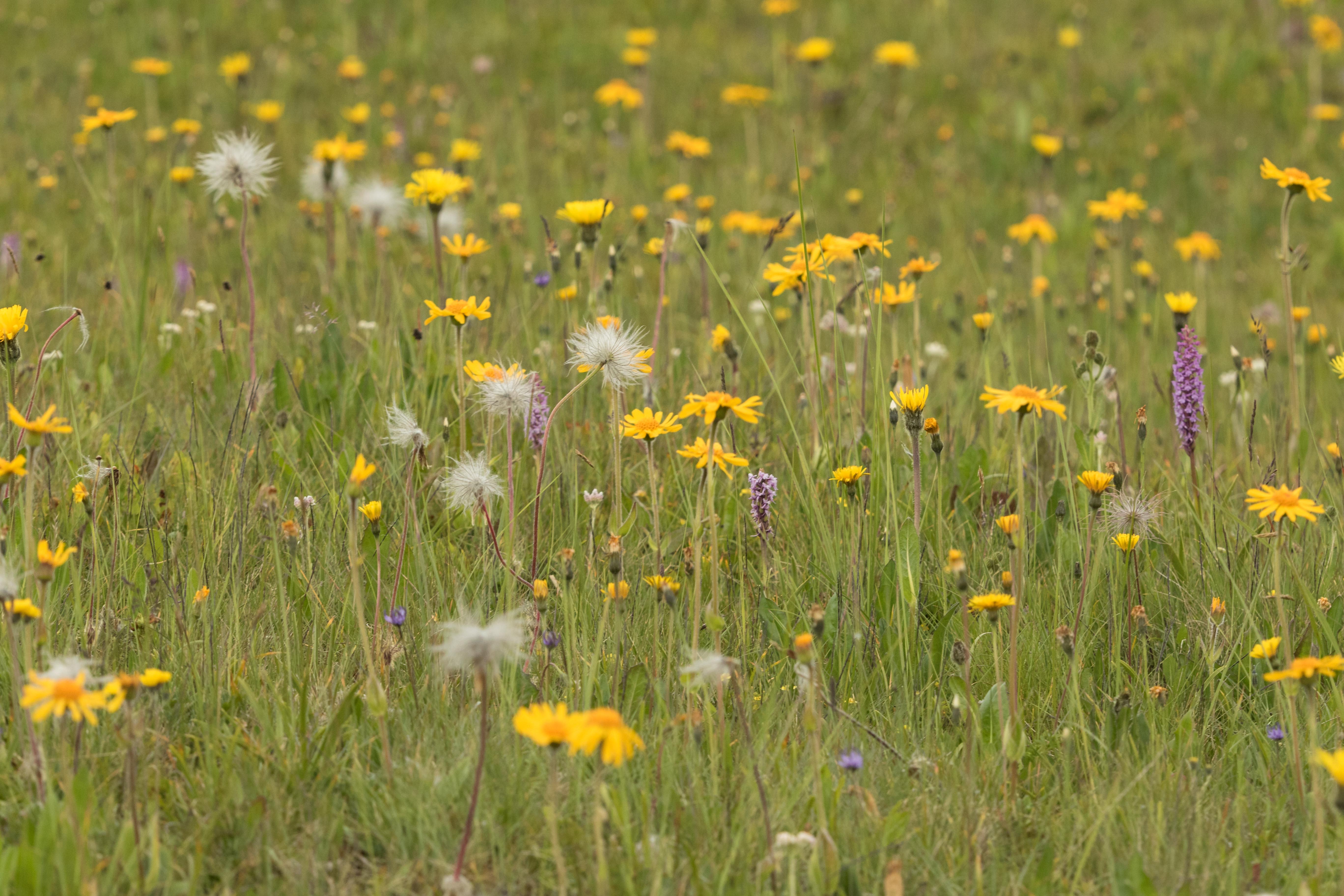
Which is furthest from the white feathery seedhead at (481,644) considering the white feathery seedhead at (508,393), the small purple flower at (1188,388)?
the small purple flower at (1188,388)

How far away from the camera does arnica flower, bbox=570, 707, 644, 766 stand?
1.42 metres

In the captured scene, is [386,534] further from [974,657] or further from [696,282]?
[696,282]

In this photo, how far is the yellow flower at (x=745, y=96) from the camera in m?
6.11

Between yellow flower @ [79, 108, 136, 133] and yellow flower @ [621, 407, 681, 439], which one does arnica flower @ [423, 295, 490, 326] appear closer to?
yellow flower @ [621, 407, 681, 439]

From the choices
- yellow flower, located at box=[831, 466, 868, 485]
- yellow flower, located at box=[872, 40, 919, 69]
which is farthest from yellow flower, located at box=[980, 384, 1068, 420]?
yellow flower, located at box=[872, 40, 919, 69]

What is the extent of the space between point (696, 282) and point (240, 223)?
1.83 m

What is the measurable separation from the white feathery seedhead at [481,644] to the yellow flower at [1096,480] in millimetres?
933

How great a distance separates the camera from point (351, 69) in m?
5.86

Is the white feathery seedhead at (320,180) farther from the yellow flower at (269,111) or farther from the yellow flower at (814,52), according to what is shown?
the yellow flower at (814,52)

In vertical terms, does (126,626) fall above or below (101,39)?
below

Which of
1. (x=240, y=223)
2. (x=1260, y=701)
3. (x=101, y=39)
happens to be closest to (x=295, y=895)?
→ (x=1260, y=701)

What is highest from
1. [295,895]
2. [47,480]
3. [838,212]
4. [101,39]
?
[101,39]

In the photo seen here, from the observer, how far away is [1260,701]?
2121mm

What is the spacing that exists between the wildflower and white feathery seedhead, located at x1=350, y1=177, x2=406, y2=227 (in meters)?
2.47
